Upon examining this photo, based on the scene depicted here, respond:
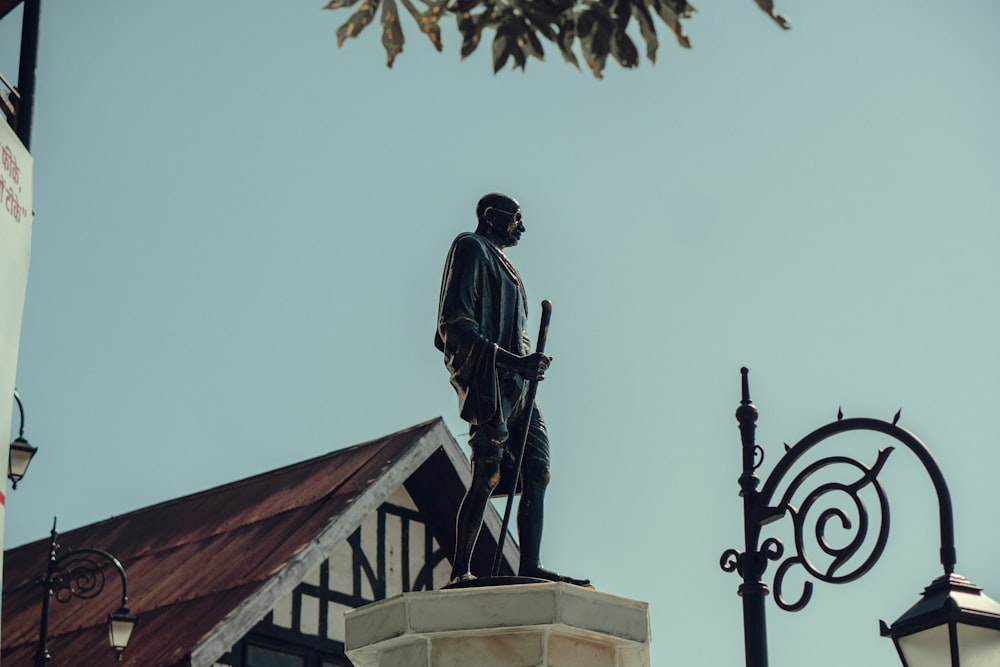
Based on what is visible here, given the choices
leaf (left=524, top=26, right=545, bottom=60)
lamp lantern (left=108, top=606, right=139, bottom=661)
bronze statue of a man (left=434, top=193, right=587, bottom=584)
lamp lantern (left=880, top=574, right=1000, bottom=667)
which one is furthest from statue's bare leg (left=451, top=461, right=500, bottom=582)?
lamp lantern (left=108, top=606, right=139, bottom=661)

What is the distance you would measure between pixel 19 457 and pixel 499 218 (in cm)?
913

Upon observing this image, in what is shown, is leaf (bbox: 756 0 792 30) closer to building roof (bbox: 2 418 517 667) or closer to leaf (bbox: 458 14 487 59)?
leaf (bbox: 458 14 487 59)

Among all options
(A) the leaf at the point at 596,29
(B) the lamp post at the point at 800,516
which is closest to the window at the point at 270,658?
(B) the lamp post at the point at 800,516

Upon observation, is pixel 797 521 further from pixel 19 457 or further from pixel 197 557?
pixel 197 557

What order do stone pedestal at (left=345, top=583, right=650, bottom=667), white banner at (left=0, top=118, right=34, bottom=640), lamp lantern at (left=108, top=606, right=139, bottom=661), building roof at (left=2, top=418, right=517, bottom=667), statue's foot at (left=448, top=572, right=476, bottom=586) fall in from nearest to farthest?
1. stone pedestal at (left=345, top=583, right=650, bottom=667)
2. statue's foot at (left=448, top=572, right=476, bottom=586)
3. white banner at (left=0, top=118, right=34, bottom=640)
4. lamp lantern at (left=108, top=606, right=139, bottom=661)
5. building roof at (left=2, top=418, right=517, bottom=667)

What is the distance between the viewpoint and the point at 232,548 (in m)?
19.0

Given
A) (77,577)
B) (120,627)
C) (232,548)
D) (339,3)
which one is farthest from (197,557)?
(339,3)

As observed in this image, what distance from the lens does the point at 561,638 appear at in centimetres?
704

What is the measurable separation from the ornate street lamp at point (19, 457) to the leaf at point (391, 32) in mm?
11332

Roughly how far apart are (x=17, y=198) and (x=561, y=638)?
6.55 meters

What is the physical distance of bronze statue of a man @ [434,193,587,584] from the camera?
7.61 metres

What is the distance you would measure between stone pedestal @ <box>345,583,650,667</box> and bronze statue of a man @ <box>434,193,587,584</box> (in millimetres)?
360

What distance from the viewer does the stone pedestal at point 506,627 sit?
696 centimetres

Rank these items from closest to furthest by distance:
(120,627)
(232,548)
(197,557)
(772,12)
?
(772,12)
(120,627)
(232,548)
(197,557)
